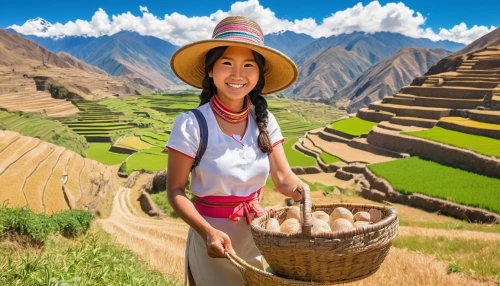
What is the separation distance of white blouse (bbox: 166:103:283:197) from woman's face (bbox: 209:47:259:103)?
170 mm

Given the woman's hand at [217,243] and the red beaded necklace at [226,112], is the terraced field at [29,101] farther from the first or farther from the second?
the woman's hand at [217,243]

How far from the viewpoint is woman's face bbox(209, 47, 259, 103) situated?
263 cm

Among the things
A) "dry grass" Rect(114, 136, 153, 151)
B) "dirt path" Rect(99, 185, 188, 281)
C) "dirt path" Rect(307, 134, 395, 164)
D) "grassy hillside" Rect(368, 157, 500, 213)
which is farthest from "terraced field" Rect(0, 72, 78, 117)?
"dirt path" Rect(99, 185, 188, 281)

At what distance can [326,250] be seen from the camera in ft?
6.39

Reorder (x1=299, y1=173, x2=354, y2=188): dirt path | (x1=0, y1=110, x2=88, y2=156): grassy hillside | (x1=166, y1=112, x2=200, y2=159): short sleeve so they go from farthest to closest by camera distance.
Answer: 1. (x1=0, y1=110, x2=88, y2=156): grassy hillside
2. (x1=299, y1=173, x2=354, y2=188): dirt path
3. (x1=166, y1=112, x2=200, y2=159): short sleeve

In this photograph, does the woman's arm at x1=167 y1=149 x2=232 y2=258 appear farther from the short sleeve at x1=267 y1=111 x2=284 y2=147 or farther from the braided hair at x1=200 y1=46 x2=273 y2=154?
the short sleeve at x1=267 y1=111 x2=284 y2=147

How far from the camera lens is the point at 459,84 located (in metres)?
37.4

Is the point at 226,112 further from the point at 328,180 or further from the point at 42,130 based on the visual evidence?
the point at 42,130

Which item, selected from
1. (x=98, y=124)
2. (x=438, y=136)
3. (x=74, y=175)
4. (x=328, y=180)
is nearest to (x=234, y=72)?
(x=328, y=180)

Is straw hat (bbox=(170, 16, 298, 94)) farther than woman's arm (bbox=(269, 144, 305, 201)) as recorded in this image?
No

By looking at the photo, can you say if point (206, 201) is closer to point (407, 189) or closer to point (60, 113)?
point (407, 189)

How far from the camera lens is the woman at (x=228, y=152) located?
8.09 ft

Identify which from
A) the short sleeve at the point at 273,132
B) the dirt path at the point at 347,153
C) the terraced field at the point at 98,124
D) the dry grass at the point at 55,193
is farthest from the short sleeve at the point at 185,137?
the terraced field at the point at 98,124

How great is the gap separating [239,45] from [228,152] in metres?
0.63
